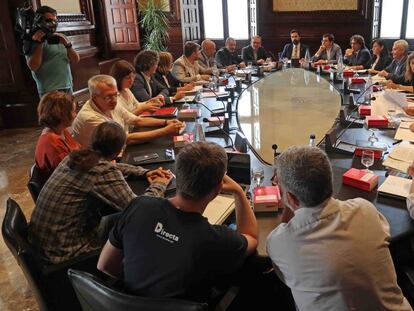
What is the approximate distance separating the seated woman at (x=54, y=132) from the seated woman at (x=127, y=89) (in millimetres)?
947

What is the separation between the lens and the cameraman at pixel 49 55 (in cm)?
369

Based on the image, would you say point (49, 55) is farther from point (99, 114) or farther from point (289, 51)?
point (289, 51)

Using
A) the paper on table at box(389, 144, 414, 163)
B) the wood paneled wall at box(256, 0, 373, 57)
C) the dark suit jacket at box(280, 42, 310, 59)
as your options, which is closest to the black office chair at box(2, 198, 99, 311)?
the paper on table at box(389, 144, 414, 163)

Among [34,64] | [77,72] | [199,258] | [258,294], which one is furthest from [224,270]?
[77,72]

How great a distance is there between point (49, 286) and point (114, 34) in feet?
21.4

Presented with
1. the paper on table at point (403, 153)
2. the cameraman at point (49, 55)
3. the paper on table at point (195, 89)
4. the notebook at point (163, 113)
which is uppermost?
the cameraman at point (49, 55)

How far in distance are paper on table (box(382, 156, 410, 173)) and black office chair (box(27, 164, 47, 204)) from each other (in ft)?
5.46

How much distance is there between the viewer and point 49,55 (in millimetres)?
3924

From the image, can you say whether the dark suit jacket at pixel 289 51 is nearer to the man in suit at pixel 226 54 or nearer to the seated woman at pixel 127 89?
the man in suit at pixel 226 54

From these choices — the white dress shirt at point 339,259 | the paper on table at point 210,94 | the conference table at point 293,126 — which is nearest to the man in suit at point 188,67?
the conference table at point 293,126

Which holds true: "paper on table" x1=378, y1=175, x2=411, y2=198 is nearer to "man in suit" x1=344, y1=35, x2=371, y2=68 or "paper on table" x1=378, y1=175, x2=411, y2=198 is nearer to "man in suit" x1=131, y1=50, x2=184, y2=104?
"man in suit" x1=131, y1=50, x2=184, y2=104

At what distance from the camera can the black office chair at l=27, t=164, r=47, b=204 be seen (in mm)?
1744

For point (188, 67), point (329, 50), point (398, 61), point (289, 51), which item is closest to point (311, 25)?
point (289, 51)

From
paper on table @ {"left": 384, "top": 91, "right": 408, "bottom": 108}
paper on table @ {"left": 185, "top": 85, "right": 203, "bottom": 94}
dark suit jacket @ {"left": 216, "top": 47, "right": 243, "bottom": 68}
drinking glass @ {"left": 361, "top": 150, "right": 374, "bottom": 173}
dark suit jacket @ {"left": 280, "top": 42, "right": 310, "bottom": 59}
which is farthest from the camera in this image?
dark suit jacket @ {"left": 280, "top": 42, "right": 310, "bottom": 59}
